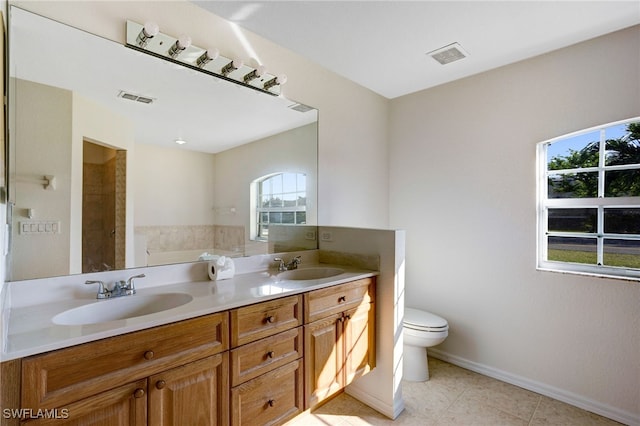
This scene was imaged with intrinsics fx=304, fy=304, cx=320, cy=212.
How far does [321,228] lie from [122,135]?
144 centimetres

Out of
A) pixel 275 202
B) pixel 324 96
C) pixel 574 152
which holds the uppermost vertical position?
pixel 324 96

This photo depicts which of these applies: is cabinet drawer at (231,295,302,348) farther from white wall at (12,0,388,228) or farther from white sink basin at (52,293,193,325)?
white wall at (12,0,388,228)

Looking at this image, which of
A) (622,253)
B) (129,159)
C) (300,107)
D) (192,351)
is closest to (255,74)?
(300,107)

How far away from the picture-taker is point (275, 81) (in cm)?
211

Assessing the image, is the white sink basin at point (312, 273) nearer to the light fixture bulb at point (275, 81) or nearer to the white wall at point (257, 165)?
the white wall at point (257, 165)

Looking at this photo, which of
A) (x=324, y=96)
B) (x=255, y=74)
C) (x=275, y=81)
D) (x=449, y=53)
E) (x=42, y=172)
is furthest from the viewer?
(x=324, y=96)

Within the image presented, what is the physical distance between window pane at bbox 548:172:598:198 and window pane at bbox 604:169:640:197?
61mm

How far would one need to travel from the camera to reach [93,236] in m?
1.48

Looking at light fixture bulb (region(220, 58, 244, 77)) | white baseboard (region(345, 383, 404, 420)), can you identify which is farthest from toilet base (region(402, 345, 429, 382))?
light fixture bulb (region(220, 58, 244, 77))

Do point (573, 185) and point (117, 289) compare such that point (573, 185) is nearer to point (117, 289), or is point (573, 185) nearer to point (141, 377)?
point (141, 377)

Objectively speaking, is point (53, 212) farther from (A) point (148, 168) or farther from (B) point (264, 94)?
(B) point (264, 94)

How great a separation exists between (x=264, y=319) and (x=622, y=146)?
2499 mm

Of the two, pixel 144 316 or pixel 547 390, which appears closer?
pixel 144 316

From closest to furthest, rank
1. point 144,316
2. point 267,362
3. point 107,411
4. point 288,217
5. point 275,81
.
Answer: point 107,411
point 144,316
point 267,362
point 275,81
point 288,217
